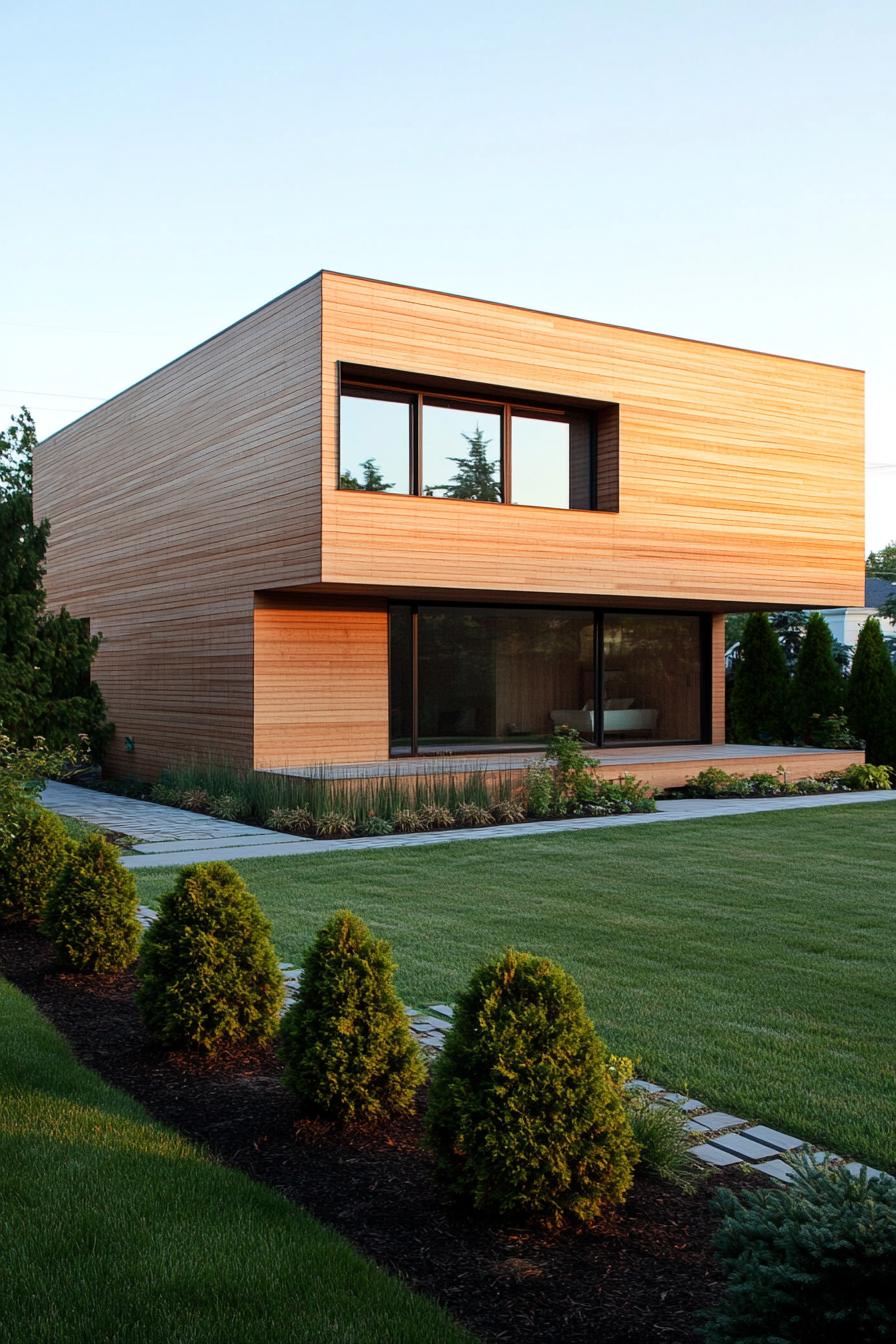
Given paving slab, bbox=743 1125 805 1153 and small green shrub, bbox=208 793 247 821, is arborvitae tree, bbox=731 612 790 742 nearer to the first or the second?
small green shrub, bbox=208 793 247 821

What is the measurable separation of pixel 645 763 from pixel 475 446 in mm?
4849

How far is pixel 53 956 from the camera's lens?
6113mm

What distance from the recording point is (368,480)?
42.0ft

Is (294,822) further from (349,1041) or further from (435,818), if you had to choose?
(349,1041)

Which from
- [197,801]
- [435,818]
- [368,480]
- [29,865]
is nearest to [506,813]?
[435,818]

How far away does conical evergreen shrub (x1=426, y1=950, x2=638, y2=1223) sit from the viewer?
2.94 meters

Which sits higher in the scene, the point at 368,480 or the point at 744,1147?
the point at 368,480

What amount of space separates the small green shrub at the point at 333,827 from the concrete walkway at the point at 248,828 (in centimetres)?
31

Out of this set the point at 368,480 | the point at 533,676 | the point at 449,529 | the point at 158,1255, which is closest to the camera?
the point at 158,1255

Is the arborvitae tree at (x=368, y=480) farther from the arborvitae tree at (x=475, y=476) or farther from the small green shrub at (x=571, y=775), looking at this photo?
the small green shrub at (x=571, y=775)

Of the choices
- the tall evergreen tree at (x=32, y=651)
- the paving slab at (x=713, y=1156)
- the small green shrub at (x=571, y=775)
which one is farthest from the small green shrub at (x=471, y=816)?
the paving slab at (x=713, y=1156)

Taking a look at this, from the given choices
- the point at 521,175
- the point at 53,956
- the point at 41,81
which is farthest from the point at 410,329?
the point at 53,956

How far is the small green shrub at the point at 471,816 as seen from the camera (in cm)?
1210

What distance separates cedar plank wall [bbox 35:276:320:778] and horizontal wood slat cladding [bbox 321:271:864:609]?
0.73m
